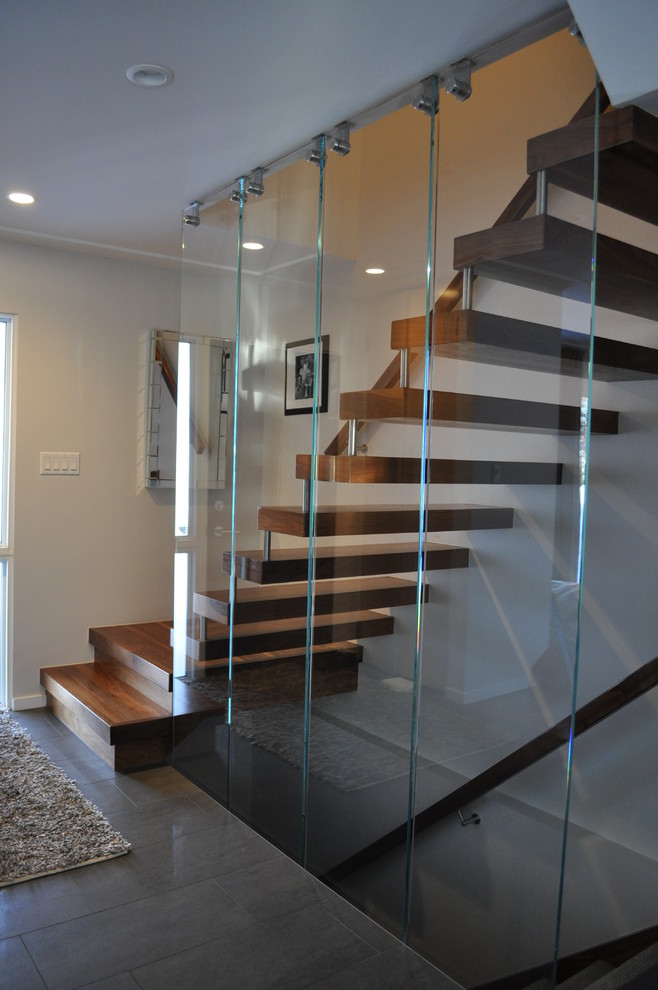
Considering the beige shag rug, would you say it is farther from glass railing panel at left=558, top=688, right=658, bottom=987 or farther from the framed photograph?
the framed photograph

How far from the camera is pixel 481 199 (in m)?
2.19

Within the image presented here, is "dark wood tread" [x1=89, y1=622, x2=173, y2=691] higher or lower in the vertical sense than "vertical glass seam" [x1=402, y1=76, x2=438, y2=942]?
lower

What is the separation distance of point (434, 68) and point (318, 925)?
8.18 feet

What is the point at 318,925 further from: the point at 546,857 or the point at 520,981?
the point at 546,857

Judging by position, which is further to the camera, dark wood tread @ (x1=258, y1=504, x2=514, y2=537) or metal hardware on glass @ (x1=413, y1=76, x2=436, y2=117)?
metal hardware on glass @ (x1=413, y1=76, x2=436, y2=117)

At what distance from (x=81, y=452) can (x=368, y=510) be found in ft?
8.28

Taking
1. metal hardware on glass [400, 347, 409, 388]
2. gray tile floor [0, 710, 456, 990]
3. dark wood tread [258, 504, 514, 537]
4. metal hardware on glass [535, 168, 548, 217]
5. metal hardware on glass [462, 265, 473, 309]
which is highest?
metal hardware on glass [535, 168, 548, 217]

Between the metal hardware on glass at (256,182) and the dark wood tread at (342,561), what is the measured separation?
1.36 meters

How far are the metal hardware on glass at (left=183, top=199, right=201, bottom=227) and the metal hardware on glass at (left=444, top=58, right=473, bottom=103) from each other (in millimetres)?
1483

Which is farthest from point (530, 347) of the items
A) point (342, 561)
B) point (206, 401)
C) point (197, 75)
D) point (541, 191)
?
point (206, 401)

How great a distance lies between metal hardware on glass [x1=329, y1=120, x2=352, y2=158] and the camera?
262 cm

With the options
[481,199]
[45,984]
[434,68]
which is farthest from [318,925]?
[434,68]

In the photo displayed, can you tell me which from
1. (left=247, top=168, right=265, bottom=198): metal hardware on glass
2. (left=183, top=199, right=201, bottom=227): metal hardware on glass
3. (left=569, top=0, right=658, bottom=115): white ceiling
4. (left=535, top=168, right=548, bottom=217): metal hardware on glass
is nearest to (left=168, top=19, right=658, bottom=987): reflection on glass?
(left=535, top=168, right=548, bottom=217): metal hardware on glass

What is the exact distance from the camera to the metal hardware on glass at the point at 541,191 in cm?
195
